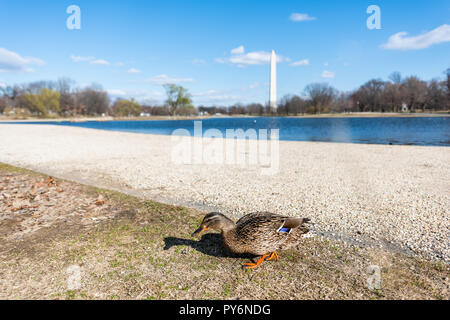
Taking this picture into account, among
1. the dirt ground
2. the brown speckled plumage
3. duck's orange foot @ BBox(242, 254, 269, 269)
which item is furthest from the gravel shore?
duck's orange foot @ BBox(242, 254, 269, 269)

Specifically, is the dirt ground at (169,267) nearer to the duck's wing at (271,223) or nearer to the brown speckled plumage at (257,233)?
the brown speckled plumage at (257,233)

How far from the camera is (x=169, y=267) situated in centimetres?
373

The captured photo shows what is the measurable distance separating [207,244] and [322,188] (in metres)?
4.96

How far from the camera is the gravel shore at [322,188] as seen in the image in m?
5.13

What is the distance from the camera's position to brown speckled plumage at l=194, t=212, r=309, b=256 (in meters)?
3.69

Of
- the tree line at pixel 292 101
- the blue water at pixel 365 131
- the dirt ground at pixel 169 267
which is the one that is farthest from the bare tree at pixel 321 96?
the dirt ground at pixel 169 267

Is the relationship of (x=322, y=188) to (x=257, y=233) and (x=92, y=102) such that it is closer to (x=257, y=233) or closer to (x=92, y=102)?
(x=257, y=233)

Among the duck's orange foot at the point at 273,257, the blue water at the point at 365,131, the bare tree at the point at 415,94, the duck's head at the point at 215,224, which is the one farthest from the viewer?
the bare tree at the point at 415,94

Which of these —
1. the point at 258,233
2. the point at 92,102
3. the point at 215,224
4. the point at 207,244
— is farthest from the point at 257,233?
the point at 92,102

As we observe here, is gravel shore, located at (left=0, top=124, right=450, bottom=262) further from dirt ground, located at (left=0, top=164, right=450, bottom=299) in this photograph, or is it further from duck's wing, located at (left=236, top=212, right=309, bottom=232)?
duck's wing, located at (left=236, top=212, right=309, bottom=232)

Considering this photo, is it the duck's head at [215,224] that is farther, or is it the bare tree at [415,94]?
the bare tree at [415,94]

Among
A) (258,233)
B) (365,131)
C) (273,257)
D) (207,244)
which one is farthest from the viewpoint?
(365,131)
